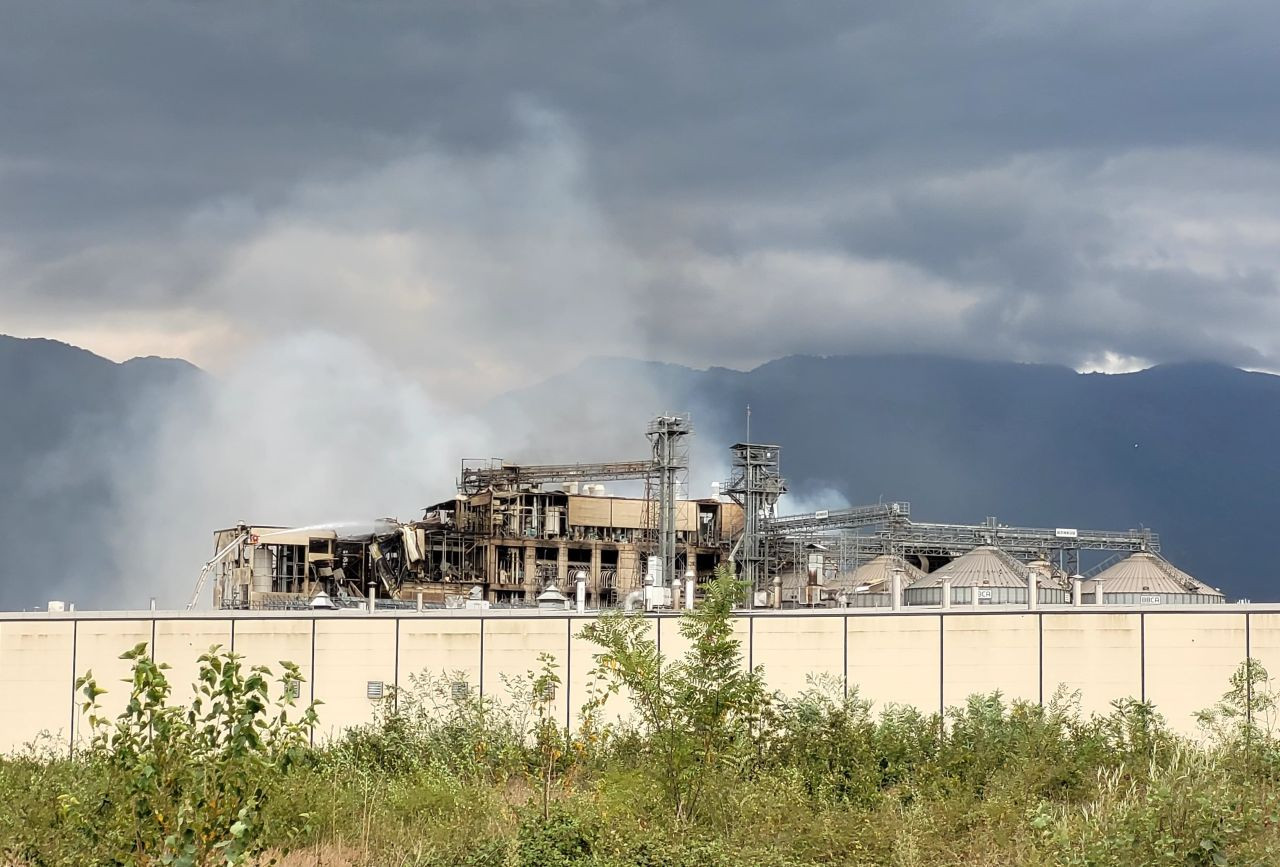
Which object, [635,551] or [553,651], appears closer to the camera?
[553,651]

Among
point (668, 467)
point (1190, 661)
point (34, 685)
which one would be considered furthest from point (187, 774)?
point (668, 467)

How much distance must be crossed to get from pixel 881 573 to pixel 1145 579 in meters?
13.9

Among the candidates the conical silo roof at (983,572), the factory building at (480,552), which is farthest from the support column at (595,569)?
the conical silo roof at (983,572)

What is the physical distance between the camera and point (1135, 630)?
32281 millimetres

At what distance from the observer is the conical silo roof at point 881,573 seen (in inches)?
2648

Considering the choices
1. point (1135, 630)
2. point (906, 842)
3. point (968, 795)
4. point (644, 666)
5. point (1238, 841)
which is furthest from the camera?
point (1135, 630)

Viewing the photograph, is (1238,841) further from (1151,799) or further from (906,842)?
(906,842)

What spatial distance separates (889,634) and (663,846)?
1870 centimetres

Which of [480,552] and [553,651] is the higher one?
[480,552]

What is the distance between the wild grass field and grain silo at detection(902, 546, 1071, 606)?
36.7 m

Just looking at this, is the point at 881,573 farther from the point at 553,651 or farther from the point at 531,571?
the point at 553,651

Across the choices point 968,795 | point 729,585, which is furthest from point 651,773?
point 968,795

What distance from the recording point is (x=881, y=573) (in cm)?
6888

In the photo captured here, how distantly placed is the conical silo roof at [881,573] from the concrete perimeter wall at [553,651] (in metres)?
33.5
